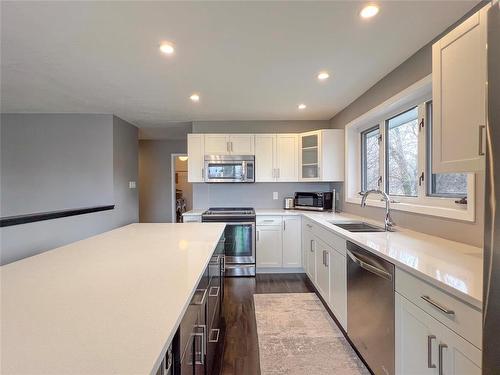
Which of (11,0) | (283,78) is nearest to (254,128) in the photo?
(283,78)

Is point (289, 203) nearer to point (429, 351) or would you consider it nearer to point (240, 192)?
point (240, 192)

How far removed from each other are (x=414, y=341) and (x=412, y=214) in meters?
1.17

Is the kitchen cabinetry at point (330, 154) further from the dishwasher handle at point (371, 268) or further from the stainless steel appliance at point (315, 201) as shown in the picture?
the dishwasher handle at point (371, 268)

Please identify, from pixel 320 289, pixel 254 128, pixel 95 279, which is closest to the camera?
pixel 95 279

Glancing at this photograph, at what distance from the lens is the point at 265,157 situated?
3.96m

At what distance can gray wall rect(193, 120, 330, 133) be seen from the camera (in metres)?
4.15

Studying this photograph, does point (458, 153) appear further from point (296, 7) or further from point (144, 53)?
point (144, 53)

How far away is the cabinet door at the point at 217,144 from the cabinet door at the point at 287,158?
31.5 inches

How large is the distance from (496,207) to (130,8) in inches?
77.5

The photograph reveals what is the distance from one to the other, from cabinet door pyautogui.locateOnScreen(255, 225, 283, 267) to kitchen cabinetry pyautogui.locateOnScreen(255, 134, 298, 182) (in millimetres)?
832

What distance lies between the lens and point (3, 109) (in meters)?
3.56

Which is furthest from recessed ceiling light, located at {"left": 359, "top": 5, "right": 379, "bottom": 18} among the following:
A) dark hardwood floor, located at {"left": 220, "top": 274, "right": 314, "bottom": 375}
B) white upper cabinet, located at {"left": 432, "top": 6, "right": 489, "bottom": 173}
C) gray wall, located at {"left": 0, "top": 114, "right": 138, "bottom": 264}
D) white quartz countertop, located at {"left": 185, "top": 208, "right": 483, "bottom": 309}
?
gray wall, located at {"left": 0, "top": 114, "right": 138, "bottom": 264}

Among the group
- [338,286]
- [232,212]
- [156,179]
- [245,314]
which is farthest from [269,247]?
[156,179]

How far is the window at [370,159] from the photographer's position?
2918 mm
